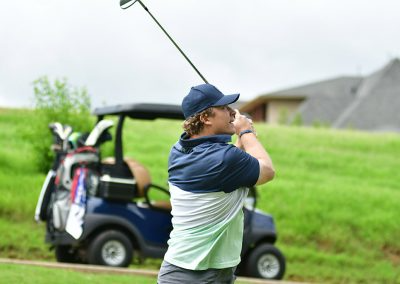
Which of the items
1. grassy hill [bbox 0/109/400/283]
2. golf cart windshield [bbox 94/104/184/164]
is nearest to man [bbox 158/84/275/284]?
golf cart windshield [bbox 94/104/184/164]

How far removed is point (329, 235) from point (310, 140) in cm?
1152

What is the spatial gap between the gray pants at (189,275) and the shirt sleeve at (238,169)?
406 millimetres

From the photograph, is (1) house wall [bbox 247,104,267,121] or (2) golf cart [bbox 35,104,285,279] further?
(1) house wall [bbox 247,104,267,121]

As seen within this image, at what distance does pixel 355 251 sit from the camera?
1439 cm

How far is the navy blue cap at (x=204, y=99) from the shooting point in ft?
13.7

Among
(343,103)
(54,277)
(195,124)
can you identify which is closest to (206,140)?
(195,124)

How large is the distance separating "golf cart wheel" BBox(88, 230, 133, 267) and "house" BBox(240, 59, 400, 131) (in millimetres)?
32855

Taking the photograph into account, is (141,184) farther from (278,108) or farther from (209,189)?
(278,108)

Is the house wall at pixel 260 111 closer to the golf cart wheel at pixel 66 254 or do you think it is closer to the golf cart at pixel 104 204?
the golf cart wheel at pixel 66 254

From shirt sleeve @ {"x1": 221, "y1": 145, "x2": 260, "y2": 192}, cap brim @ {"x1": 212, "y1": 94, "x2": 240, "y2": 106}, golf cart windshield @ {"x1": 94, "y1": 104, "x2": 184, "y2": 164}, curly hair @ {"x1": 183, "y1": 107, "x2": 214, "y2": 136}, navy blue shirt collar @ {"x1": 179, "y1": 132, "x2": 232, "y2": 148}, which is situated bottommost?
shirt sleeve @ {"x1": 221, "y1": 145, "x2": 260, "y2": 192}

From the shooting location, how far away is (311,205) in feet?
52.3

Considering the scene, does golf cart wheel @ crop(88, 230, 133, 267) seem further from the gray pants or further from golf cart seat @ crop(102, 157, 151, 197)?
the gray pants

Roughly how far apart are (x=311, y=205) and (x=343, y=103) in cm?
3507

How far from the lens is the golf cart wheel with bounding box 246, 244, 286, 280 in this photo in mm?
10602
